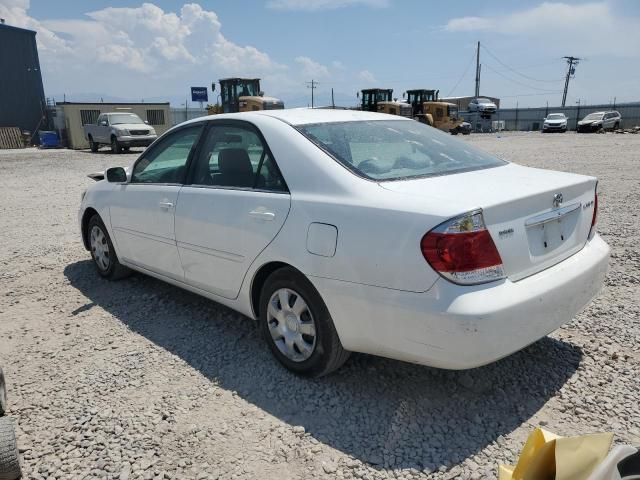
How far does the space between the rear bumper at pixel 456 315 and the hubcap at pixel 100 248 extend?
10.3 ft

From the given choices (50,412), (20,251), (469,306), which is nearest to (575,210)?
(469,306)

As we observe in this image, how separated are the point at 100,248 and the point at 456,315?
407 cm

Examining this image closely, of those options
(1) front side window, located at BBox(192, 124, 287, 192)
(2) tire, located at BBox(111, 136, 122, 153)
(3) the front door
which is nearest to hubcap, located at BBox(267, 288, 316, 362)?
(1) front side window, located at BBox(192, 124, 287, 192)

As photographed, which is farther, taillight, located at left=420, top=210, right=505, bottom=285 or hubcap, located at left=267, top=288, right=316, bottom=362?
hubcap, located at left=267, top=288, right=316, bottom=362

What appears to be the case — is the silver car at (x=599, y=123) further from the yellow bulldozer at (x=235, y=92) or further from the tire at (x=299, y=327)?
the tire at (x=299, y=327)

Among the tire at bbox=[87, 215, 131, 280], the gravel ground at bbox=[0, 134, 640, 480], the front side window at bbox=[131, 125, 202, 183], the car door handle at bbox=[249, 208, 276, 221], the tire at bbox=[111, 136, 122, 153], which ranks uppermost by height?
the front side window at bbox=[131, 125, 202, 183]

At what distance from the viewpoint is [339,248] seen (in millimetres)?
2766

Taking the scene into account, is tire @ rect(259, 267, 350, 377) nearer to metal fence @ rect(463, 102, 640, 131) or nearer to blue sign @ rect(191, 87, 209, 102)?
blue sign @ rect(191, 87, 209, 102)

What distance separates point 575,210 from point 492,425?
134cm

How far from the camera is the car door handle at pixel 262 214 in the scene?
3.16 metres

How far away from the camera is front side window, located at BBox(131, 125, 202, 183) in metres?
4.13

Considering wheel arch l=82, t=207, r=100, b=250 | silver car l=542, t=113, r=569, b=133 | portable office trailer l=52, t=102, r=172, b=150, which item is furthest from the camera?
silver car l=542, t=113, r=569, b=133

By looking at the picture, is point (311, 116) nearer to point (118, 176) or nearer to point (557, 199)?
point (557, 199)

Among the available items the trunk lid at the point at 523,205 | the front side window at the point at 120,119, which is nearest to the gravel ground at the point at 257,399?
the trunk lid at the point at 523,205
